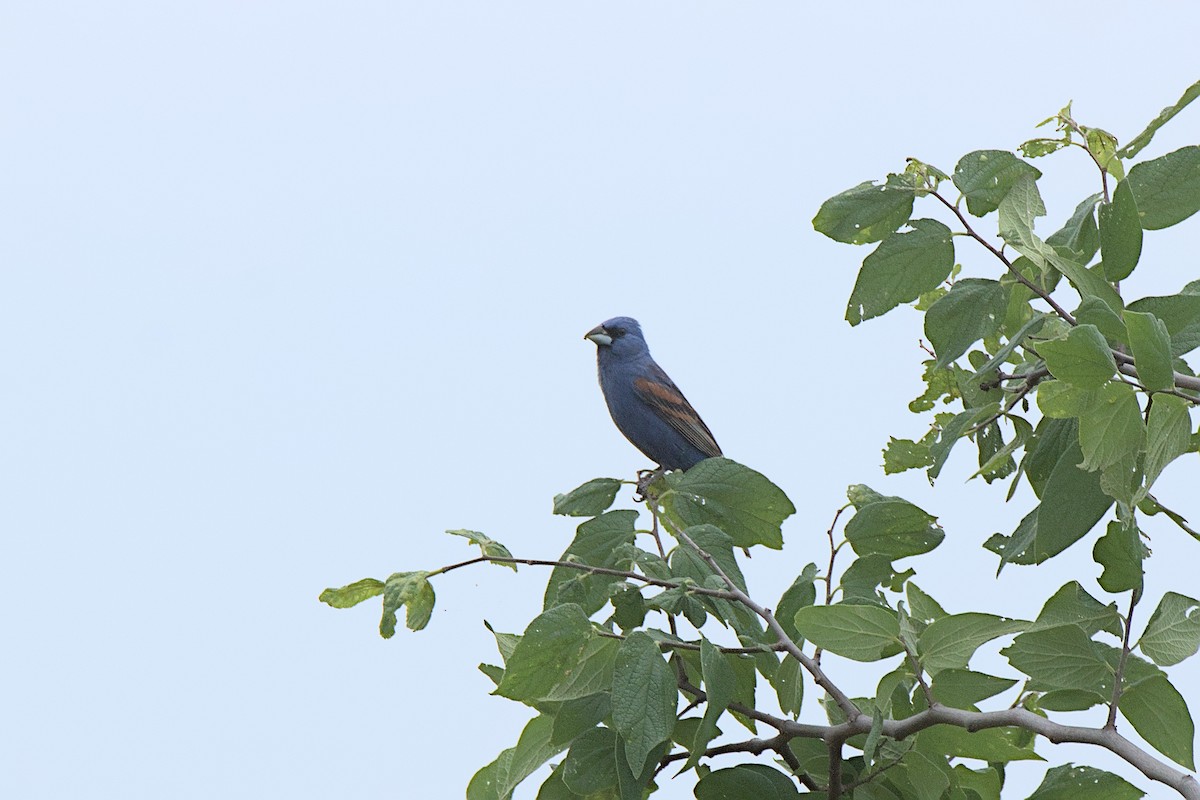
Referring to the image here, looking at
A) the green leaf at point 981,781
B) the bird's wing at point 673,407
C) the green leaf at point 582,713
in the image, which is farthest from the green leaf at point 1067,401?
the bird's wing at point 673,407

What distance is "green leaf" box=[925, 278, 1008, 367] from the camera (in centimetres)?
256

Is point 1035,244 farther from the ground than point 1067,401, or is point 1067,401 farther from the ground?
point 1035,244

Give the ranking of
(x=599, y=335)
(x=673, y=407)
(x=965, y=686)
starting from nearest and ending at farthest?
(x=965, y=686) → (x=673, y=407) → (x=599, y=335)

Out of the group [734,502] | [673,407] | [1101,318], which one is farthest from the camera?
[673,407]

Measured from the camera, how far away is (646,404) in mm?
6195

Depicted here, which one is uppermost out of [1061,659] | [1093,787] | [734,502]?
[734,502]

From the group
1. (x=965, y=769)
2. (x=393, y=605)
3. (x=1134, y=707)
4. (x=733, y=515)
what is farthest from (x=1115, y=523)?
(x=393, y=605)

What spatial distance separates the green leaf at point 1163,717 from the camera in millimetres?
2289

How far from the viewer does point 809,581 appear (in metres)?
2.62

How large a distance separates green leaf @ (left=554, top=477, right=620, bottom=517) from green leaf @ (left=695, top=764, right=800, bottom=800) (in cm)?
61

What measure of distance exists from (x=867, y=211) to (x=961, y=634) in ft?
2.87

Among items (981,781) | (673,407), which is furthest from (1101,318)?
(673,407)

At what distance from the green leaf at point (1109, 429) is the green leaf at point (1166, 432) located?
2cm

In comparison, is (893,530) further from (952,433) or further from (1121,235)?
(1121,235)
